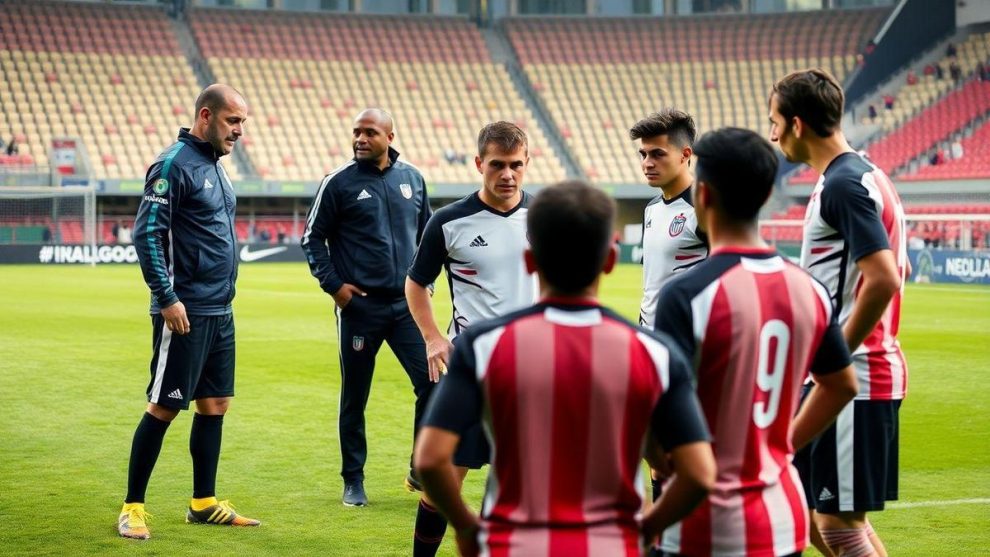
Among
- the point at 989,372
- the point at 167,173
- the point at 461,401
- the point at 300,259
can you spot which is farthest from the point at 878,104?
the point at 461,401

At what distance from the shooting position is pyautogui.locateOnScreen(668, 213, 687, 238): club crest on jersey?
5355mm

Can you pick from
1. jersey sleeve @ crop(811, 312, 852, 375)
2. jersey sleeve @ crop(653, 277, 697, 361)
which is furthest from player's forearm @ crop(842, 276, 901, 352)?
jersey sleeve @ crop(653, 277, 697, 361)

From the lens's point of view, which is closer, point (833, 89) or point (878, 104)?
point (833, 89)

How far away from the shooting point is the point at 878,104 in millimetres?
42719

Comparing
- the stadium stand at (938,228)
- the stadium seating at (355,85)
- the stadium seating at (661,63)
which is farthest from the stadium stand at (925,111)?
the stadium seating at (355,85)

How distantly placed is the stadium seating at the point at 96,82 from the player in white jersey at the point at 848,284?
1393 inches

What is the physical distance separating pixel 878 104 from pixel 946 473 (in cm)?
3717

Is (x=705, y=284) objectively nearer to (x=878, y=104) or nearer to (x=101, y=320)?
(x=101, y=320)

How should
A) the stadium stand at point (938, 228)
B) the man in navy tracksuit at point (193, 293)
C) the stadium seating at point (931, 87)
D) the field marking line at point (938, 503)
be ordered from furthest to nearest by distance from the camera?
1. the stadium seating at point (931, 87)
2. the stadium stand at point (938, 228)
3. the field marking line at point (938, 503)
4. the man in navy tracksuit at point (193, 293)

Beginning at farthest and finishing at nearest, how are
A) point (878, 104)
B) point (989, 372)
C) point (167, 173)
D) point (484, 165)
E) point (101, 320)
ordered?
point (878, 104) < point (101, 320) < point (989, 372) < point (167, 173) < point (484, 165)

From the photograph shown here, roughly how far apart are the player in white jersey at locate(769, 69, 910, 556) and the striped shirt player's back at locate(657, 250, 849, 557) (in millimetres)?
936

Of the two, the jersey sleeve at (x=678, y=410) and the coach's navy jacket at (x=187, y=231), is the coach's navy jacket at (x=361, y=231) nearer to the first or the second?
the coach's navy jacket at (x=187, y=231)

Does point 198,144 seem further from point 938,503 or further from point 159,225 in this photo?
point 938,503

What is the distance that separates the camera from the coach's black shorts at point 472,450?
5.03 m
